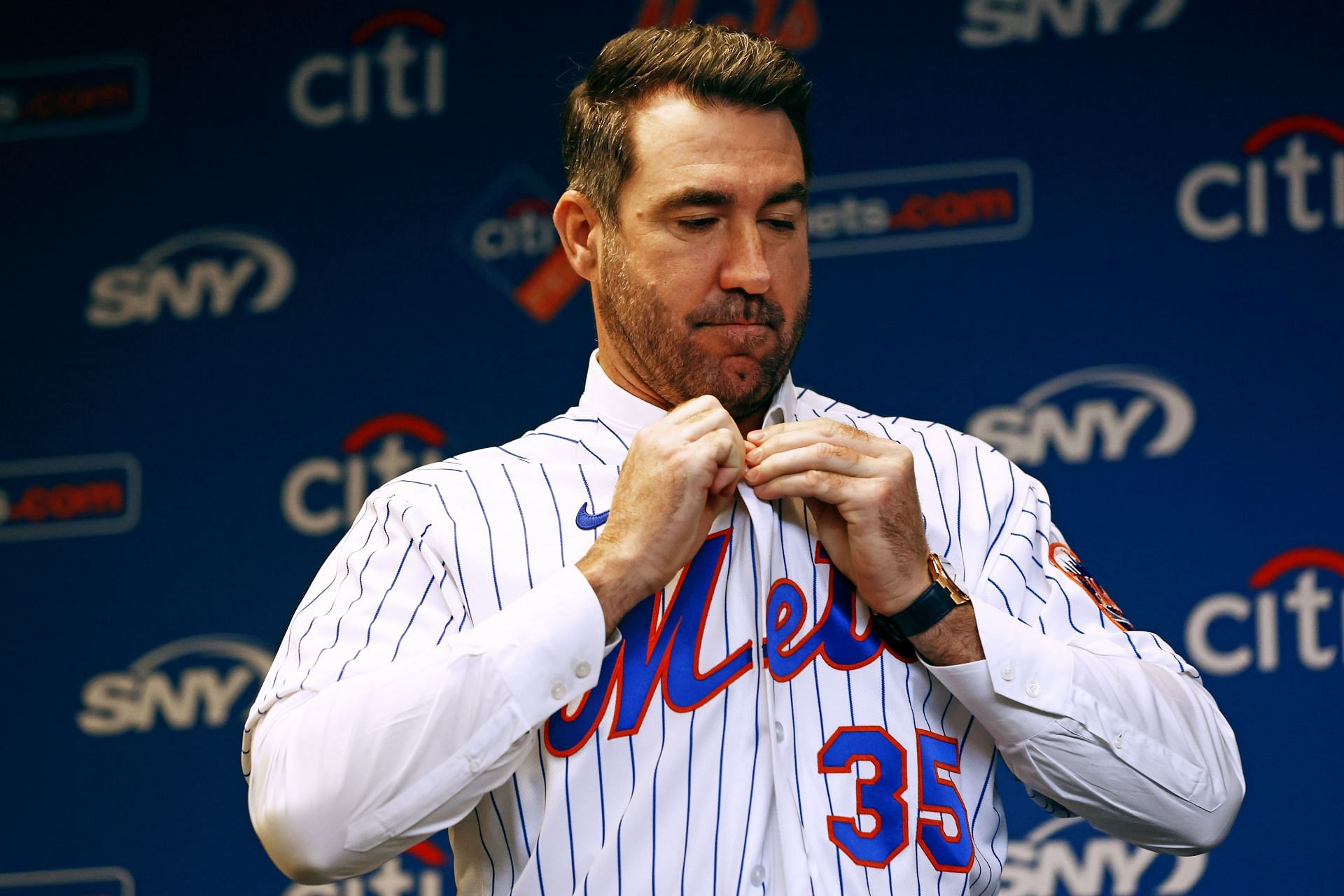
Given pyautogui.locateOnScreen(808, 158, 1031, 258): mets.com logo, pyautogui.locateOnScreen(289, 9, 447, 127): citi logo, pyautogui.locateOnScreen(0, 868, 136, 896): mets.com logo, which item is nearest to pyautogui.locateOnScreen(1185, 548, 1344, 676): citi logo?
pyautogui.locateOnScreen(808, 158, 1031, 258): mets.com logo

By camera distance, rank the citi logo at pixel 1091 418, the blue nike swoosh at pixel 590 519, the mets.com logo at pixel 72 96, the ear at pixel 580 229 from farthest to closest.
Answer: the mets.com logo at pixel 72 96, the citi logo at pixel 1091 418, the ear at pixel 580 229, the blue nike swoosh at pixel 590 519

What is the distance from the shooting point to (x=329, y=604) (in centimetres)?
170

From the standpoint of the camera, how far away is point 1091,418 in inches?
115

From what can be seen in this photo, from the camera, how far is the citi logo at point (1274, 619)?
2775mm

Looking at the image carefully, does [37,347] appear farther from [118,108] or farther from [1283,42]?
[1283,42]

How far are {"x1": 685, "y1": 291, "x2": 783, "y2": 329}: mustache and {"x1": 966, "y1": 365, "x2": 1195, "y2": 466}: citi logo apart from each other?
1.24 m

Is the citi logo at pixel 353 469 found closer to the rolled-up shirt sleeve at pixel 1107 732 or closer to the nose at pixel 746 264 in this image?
the nose at pixel 746 264

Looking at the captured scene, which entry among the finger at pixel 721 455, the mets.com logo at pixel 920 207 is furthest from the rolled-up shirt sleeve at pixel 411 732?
the mets.com logo at pixel 920 207

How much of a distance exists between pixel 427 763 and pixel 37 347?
2184 millimetres

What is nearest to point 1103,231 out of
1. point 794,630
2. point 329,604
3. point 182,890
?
point 794,630

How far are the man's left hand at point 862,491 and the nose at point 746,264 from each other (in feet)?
0.46

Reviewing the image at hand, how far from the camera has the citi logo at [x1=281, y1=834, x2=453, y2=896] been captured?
3.05 m

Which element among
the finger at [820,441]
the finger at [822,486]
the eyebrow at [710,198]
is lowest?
the finger at [822,486]

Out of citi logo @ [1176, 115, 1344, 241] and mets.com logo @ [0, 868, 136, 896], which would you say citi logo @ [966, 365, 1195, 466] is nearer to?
citi logo @ [1176, 115, 1344, 241]
